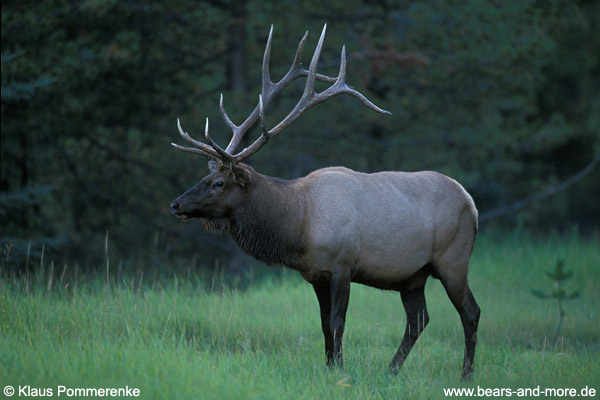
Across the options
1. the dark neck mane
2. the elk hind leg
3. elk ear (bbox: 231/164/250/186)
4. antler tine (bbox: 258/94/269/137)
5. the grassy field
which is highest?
antler tine (bbox: 258/94/269/137)

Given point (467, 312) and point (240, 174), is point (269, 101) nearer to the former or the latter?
point (240, 174)

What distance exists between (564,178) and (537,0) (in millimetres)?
6781

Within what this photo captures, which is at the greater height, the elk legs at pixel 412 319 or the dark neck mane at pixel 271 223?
the dark neck mane at pixel 271 223

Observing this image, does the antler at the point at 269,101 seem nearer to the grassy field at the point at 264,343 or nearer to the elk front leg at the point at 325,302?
the elk front leg at the point at 325,302

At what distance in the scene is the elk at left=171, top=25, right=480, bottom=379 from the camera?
250 inches

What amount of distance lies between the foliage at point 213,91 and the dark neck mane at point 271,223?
5.13m

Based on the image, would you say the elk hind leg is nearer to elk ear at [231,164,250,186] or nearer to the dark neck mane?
the dark neck mane

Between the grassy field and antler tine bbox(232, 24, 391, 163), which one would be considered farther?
antler tine bbox(232, 24, 391, 163)

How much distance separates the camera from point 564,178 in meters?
19.6

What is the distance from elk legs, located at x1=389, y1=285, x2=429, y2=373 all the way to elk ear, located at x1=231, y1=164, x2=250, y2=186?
5.91 ft

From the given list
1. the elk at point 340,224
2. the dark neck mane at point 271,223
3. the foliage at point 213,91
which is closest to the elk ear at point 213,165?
the elk at point 340,224

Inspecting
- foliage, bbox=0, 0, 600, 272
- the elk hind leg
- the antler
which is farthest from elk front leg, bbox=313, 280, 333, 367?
foliage, bbox=0, 0, 600, 272

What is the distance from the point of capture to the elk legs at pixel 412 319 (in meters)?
6.66

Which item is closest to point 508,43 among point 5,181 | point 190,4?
point 190,4
